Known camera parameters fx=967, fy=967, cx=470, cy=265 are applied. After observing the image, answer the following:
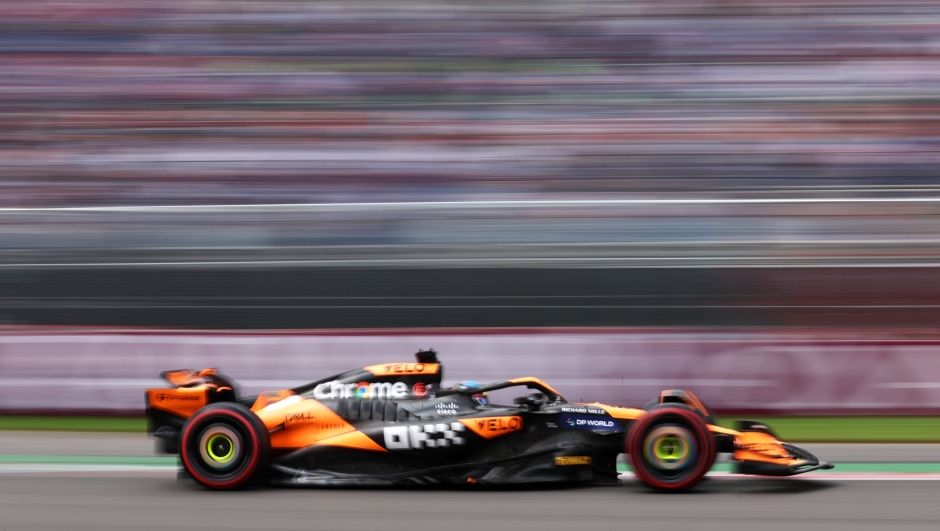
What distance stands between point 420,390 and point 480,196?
17.5ft

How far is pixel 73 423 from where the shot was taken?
8625 millimetres

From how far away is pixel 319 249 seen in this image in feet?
31.1

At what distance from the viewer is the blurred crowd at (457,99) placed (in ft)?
36.1

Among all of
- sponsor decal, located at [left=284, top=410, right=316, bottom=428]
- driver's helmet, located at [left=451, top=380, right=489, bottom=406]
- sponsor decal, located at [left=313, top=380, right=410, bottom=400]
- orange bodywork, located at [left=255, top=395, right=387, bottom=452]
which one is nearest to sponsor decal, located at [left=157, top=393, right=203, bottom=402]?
orange bodywork, located at [left=255, top=395, right=387, bottom=452]

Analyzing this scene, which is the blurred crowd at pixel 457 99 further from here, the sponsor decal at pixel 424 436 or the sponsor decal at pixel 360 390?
the sponsor decal at pixel 424 436

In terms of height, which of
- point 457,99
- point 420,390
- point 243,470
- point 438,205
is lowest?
point 243,470

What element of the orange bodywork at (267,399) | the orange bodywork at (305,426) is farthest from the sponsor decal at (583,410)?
the orange bodywork at (267,399)

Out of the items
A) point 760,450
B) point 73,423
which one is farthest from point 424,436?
point 73,423

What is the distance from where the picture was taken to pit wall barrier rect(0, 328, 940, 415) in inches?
330

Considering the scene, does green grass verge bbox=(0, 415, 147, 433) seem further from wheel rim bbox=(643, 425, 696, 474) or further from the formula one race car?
wheel rim bbox=(643, 425, 696, 474)

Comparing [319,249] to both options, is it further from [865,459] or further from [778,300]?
[865,459]

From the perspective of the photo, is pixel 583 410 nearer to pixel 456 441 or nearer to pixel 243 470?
pixel 456 441

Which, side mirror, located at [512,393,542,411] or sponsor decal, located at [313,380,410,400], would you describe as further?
sponsor decal, located at [313,380,410,400]

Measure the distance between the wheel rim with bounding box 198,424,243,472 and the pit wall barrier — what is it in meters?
2.93
